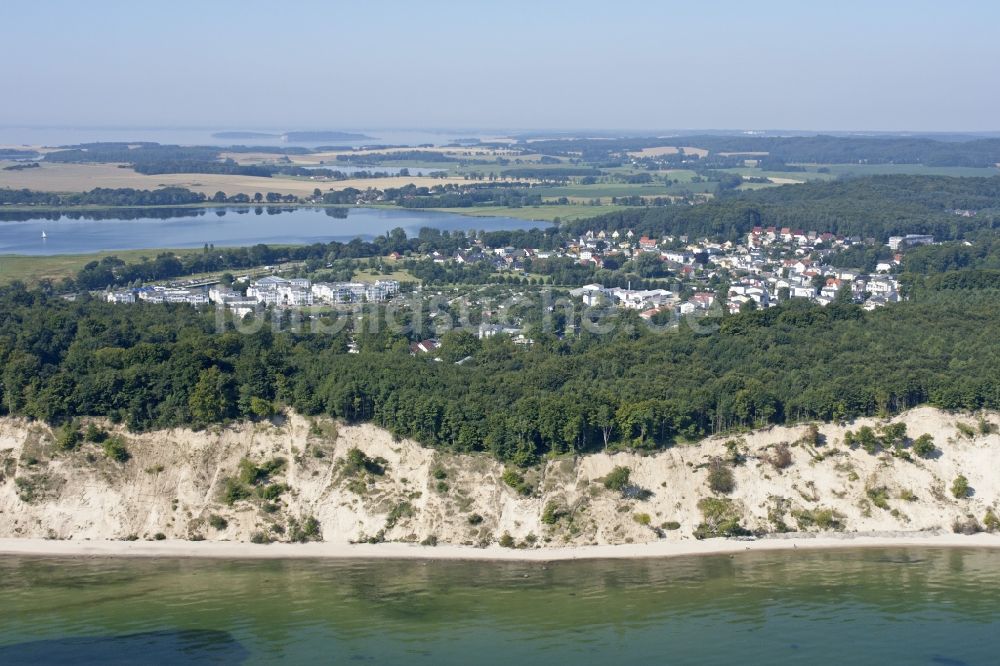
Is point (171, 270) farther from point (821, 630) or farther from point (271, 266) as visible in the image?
point (821, 630)

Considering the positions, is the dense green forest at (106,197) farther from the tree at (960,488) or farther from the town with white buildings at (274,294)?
the tree at (960,488)

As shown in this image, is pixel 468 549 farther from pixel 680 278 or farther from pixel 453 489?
pixel 680 278

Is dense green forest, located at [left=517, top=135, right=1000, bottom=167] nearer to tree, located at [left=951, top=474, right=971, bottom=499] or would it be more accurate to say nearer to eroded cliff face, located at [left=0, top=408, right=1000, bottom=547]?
tree, located at [left=951, top=474, right=971, bottom=499]

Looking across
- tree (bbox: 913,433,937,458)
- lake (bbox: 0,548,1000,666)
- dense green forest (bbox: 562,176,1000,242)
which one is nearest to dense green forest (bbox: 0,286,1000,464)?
tree (bbox: 913,433,937,458)

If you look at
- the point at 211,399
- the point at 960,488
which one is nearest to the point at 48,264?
the point at 211,399

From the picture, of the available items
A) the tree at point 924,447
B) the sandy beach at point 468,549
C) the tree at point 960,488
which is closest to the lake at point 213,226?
the sandy beach at point 468,549
